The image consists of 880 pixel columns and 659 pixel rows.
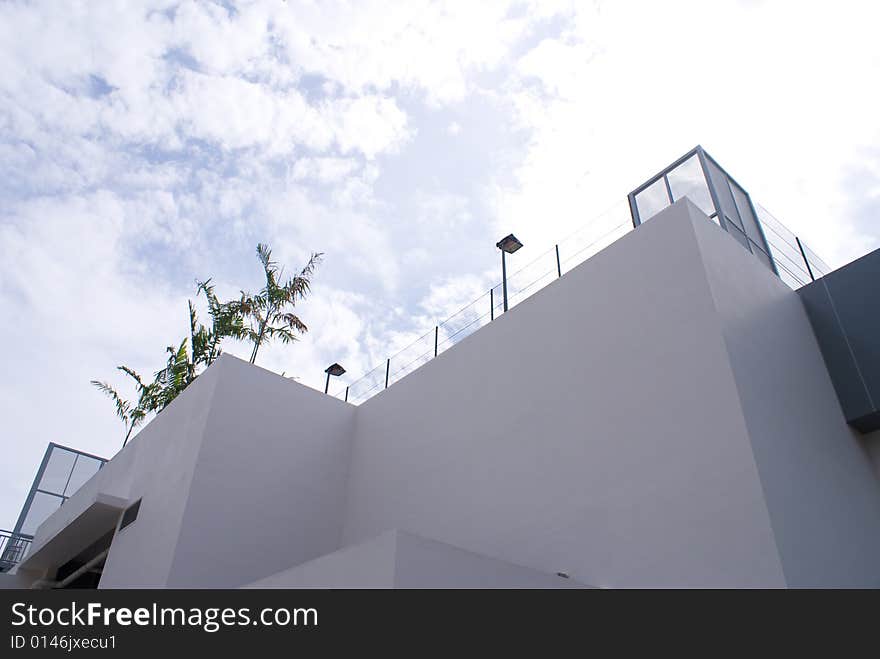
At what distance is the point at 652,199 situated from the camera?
848 centimetres

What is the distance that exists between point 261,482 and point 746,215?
27.2 feet

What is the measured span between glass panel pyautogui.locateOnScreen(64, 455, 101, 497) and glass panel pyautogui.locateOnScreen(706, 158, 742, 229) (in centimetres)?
2221

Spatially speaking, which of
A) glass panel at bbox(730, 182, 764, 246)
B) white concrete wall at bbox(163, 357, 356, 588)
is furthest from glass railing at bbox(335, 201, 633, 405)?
glass panel at bbox(730, 182, 764, 246)

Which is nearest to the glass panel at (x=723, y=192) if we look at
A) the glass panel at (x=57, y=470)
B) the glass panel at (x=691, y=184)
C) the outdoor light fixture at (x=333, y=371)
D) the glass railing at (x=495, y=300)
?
the glass panel at (x=691, y=184)

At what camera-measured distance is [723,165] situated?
894cm

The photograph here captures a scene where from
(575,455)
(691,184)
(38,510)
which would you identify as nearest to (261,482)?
(575,455)

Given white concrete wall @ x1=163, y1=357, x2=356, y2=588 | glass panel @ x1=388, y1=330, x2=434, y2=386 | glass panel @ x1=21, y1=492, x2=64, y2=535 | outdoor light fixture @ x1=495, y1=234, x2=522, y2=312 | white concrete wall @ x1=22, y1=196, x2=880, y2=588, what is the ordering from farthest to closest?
glass panel @ x1=21, y1=492, x2=64, y2=535, glass panel @ x1=388, y1=330, x2=434, y2=386, outdoor light fixture @ x1=495, y1=234, x2=522, y2=312, white concrete wall @ x1=163, y1=357, x2=356, y2=588, white concrete wall @ x1=22, y1=196, x2=880, y2=588

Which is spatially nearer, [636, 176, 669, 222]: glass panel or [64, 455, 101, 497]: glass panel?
[636, 176, 669, 222]: glass panel

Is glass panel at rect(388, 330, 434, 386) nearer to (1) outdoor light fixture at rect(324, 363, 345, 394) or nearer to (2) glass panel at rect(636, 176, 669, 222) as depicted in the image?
(1) outdoor light fixture at rect(324, 363, 345, 394)

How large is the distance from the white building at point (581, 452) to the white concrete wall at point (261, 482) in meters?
0.03

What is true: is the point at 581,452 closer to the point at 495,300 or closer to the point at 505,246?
the point at 495,300

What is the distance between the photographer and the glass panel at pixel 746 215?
8.38m

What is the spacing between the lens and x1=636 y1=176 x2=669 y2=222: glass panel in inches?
328

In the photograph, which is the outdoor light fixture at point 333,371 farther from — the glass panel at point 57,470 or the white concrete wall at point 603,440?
the glass panel at point 57,470
